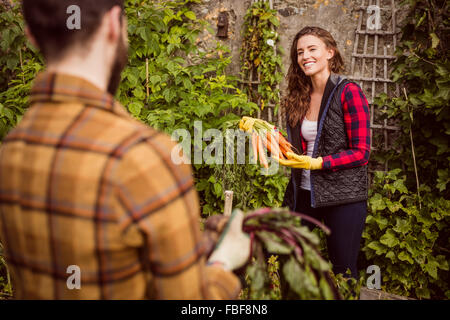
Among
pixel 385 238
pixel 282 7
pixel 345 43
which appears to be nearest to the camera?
pixel 385 238

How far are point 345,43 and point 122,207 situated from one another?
11.7 feet

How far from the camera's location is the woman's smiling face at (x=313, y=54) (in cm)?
224

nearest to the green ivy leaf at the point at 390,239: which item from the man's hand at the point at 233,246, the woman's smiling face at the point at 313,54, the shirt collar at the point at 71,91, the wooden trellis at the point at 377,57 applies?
the wooden trellis at the point at 377,57

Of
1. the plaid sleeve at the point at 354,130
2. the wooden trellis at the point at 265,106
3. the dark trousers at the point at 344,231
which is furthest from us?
the wooden trellis at the point at 265,106

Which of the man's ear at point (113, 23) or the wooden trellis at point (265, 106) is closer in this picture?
the man's ear at point (113, 23)

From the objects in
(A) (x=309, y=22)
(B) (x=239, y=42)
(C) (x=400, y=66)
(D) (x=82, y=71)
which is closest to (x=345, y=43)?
(A) (x=309, y=22)

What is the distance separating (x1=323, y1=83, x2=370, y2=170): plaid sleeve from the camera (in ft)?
6.70

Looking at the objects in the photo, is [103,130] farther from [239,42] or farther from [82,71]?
[239,42]

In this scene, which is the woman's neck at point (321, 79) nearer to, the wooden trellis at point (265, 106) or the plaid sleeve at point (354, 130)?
the plaid sleeve at point (354, 130)

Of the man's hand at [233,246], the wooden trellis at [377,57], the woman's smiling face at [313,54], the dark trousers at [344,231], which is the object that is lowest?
the dark trousers at [344,231]

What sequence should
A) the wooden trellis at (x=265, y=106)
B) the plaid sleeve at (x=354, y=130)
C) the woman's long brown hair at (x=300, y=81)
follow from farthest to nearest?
the wooden trellis at (x=265, y=106)
the woman's long brown hair at (x=300, y=81)
the plaid sleeve at (x=354, y=130)

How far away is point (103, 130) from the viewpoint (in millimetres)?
741

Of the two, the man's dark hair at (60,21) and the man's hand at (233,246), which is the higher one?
the man's dark hair at (60,21)
